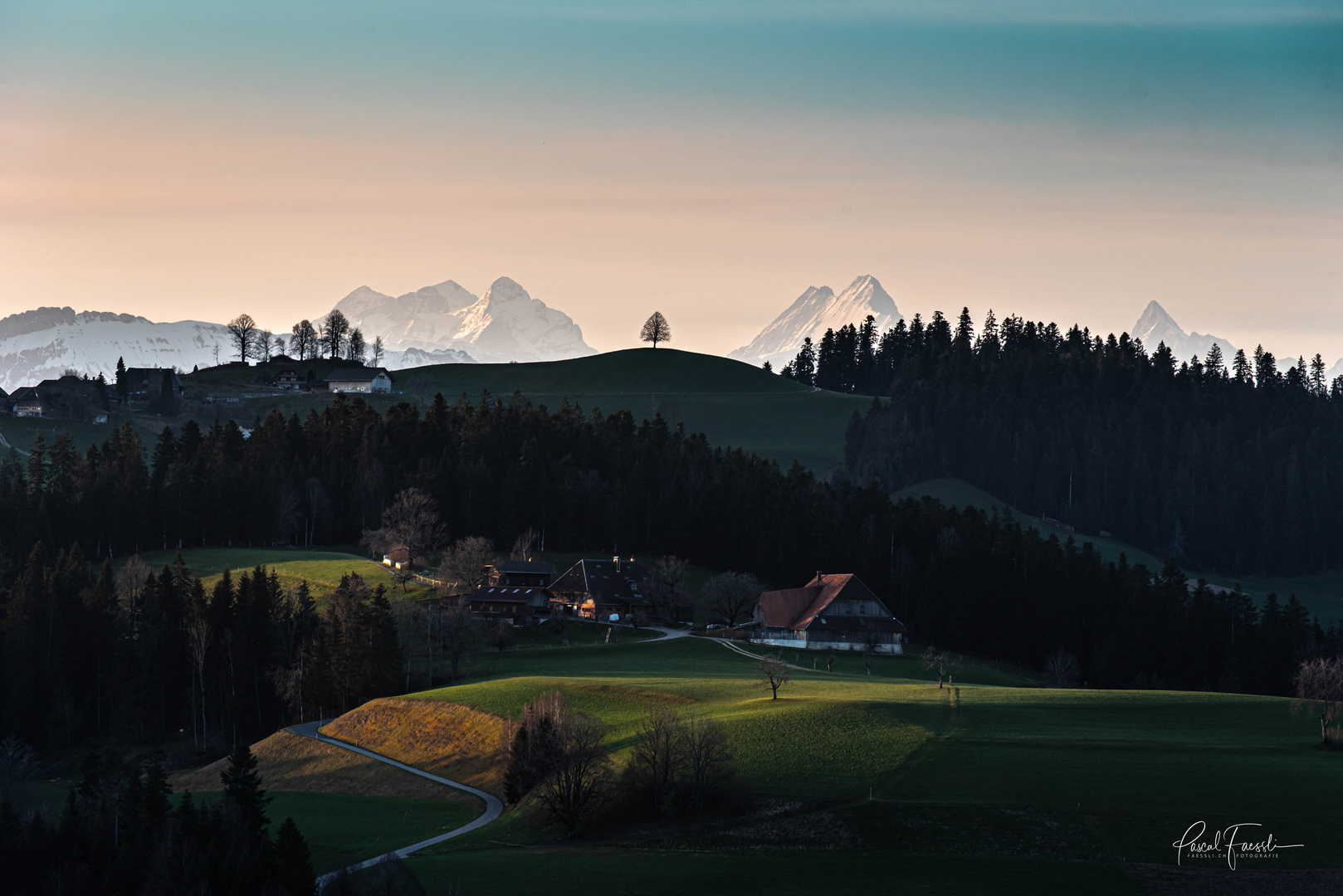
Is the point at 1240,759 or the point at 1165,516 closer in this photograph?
the point at 1240,759

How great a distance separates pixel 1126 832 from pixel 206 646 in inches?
2721

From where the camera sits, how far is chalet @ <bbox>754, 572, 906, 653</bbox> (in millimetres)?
94562

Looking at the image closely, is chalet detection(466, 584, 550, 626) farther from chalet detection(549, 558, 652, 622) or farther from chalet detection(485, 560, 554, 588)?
chalet detection(485, 560, 554, 588)

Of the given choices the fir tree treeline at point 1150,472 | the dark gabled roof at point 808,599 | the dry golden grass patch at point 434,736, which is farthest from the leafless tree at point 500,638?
the fir tree treeline at point 1150,472

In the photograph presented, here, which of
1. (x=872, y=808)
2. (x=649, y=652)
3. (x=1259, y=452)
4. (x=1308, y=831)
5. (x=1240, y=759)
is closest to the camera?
(x=1308, y=831)

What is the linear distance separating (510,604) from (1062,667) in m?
44.4

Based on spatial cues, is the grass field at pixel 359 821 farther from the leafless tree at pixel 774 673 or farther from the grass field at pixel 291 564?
the grass field at pixel 291 564

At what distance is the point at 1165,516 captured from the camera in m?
177

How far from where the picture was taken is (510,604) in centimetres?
10075

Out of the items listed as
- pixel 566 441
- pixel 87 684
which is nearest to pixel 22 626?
pixel 87 684

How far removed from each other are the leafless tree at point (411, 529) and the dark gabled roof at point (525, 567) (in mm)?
9460

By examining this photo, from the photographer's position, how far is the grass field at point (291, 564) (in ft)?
339

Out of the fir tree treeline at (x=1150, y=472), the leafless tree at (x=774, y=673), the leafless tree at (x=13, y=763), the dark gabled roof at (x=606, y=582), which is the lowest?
the leafless tree at (x=13, y=763)

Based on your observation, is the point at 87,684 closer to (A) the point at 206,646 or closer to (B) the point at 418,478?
(A) the point at 206,646
